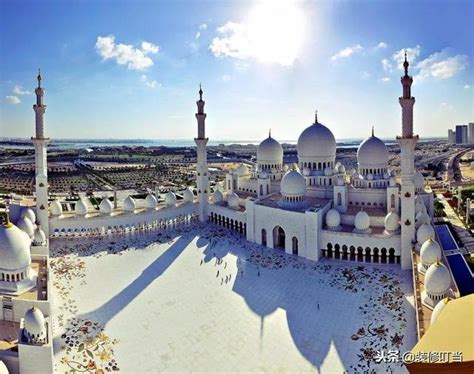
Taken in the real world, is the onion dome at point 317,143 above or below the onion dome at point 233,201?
above

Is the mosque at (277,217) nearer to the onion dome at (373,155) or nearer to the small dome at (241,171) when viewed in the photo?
the onion dome at (373,155)

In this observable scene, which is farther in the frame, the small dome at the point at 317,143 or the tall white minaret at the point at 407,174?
the small dome at the point at 317,143

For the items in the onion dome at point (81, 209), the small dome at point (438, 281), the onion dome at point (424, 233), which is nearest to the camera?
the small dome at point (438, 281)

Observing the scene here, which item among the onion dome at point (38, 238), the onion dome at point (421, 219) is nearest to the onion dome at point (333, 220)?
the onion dome at point (421, 219)

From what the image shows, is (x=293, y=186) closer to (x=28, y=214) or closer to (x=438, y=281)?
(x=438, y=281)

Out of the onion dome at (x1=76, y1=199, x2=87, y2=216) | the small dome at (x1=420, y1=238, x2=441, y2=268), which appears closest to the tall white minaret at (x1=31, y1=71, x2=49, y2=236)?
the onion dome at (x1=76, y1=199, x2=87, y2=216)

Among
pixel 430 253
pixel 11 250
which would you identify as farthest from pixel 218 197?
pixel 11 250

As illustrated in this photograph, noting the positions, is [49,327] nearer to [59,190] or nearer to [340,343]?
[340,343]
